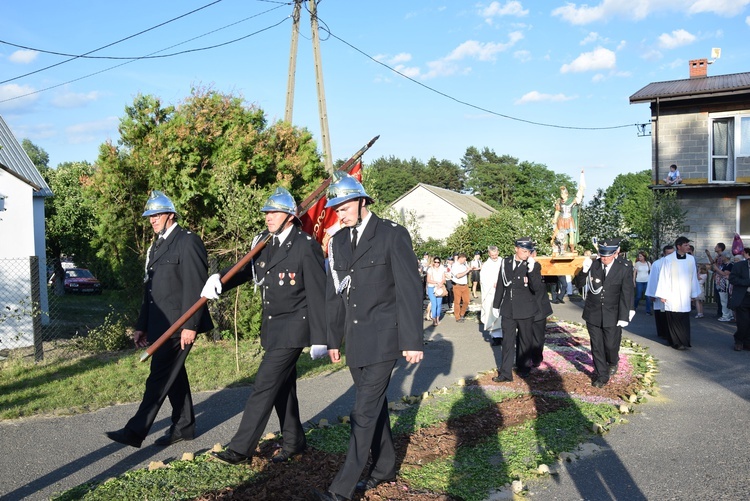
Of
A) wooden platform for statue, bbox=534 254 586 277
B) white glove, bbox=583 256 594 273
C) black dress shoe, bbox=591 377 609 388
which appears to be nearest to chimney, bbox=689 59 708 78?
wooden platform for statue, bbox=534 254 586 277

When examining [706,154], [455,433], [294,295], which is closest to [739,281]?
[455,433]

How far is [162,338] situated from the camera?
5898 millimetres

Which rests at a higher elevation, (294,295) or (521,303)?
(294,295)

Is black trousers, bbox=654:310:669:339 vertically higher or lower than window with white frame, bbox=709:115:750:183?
lower

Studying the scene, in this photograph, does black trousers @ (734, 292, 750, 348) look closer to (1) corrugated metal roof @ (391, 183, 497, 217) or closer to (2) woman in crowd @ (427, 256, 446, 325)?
(2) woman in crowd @ (427, 256, 446, 325)

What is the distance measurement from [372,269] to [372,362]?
2.18ft

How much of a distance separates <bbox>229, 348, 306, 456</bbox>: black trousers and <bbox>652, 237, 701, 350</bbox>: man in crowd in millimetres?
9591

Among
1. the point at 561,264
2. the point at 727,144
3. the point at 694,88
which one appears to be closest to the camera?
the point at 561,264

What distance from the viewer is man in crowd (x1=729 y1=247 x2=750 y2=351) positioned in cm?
1302

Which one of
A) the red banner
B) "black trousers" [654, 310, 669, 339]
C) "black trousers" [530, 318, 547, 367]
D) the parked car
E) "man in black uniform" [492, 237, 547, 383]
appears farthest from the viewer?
the parked car

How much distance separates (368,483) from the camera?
5.18 metres

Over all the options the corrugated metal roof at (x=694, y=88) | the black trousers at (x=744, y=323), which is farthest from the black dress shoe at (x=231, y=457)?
the corrugated metal roof at (x=694, y=88)

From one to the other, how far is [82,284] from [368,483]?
113ft

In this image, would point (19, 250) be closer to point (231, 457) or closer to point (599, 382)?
point (231, 457)
